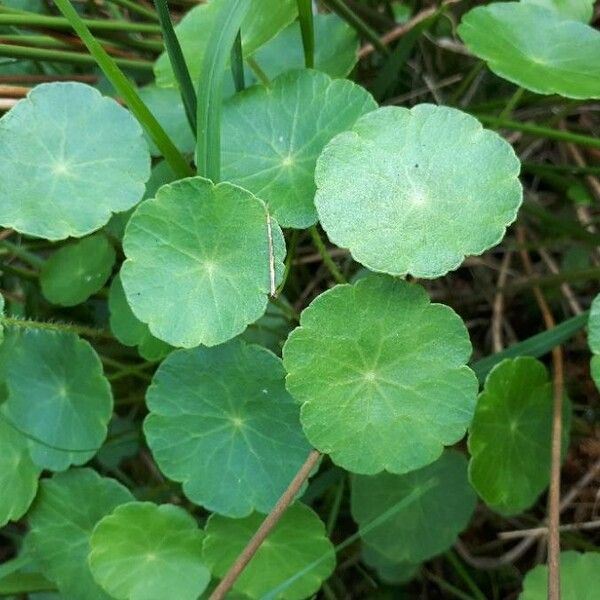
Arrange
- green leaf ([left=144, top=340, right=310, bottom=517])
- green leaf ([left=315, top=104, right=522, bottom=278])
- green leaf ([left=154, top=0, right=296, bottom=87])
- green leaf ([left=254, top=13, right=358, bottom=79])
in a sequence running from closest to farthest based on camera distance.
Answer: green leaf ([left=315, top=104, right=522, bottom=278])
green leaf ([left=144, top=340, right=310, bottom=517])
green leaf ([left=154, top=0, right=296, bottom=87])
green leaf ([left=254, top=13, right=358, bottom=79])

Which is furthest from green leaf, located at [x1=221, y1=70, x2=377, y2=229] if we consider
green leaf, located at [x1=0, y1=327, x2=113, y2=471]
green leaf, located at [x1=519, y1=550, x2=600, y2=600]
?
green leaf, located at [x1=519, y1=550, x2=600, y2=600]

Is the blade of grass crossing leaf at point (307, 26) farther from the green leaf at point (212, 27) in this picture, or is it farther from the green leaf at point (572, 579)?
the green leaf at point (572, 579)

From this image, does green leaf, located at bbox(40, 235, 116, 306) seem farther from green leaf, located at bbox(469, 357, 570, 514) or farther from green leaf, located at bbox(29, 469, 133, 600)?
green leaf, located at bbox(469, 357, 570, 514)

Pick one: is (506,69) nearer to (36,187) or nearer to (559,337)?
(559,337)

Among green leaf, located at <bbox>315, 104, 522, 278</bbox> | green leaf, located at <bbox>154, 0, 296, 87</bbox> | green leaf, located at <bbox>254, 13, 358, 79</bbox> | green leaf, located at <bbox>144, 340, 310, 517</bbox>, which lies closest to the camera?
green leaf, located at <bbox>315, 104, 522, 278</bbox>

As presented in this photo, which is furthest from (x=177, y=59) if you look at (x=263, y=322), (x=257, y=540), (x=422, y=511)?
(x=422, y=511)
